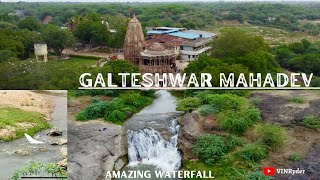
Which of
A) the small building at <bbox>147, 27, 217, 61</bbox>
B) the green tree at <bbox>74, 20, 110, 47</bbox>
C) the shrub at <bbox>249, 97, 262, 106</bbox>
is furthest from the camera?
the green tree at <bbox>74, 20, 110, 47</bbox>

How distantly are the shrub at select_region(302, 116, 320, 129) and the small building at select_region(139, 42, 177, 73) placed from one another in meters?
9.58

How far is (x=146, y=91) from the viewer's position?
18031mm

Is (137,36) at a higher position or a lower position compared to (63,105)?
higher

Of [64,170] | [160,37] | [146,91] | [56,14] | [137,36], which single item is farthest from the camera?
[56,14]

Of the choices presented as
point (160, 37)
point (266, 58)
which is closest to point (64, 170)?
point (266, 58)

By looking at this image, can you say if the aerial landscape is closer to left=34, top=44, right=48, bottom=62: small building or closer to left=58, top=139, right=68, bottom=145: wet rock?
left=58, top=139, right=68, bottom=145: wet rock

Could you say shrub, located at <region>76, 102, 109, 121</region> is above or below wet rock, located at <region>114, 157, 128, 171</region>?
above

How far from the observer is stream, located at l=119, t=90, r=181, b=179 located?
1317 cm

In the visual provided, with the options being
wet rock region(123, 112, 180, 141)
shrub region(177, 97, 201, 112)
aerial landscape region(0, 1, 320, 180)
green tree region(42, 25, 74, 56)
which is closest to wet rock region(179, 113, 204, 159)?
aerial landscape region(0, 1, 320, 180)

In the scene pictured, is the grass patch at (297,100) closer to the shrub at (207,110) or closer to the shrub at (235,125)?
the shrub at (235,125)

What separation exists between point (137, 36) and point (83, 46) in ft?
39.0

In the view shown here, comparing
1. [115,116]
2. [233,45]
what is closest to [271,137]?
[115,116]

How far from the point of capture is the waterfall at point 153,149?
13305 mm

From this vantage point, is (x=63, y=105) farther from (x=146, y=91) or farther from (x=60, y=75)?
(x=146, y=91)
